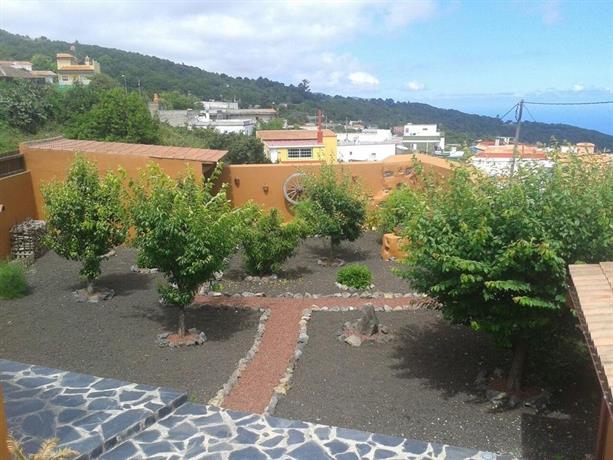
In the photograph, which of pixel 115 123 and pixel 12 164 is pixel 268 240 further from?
pixel 115 123

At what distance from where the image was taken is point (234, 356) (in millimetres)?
8031

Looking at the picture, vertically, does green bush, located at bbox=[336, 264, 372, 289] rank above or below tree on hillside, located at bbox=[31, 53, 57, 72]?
below

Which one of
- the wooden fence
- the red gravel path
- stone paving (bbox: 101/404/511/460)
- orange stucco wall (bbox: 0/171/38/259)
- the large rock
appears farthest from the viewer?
the wooden fence

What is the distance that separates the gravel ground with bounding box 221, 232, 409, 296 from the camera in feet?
37.0

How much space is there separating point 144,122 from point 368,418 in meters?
29.7

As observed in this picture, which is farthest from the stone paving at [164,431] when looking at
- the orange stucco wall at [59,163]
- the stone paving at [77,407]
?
the orange stucco wall at [59,163]

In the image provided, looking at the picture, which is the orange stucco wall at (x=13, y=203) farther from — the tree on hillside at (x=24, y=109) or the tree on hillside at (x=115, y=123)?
the tree on hillside at (x=24, y=109)

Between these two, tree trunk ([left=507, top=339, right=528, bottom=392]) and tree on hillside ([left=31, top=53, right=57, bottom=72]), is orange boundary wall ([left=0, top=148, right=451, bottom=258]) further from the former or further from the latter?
tree on hillside ([left=31, top=53, right=57, bottom=72])

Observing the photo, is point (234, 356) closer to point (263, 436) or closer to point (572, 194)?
point (263, 436)

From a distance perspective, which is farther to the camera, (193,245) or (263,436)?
(193,245)

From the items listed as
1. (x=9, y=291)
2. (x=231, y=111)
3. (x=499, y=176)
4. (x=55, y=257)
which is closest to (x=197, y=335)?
(x=9, y=291)

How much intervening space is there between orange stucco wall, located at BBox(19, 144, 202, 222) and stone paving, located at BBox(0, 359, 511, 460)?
335 inches

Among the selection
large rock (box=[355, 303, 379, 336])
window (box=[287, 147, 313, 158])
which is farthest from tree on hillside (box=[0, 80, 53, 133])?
large rock (box=[355, 303, 379, 336])

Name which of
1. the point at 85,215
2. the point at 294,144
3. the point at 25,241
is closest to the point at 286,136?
the point at 294,144
